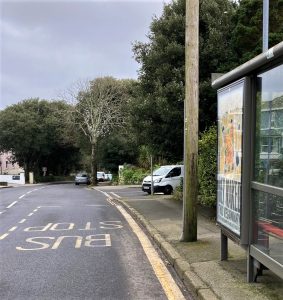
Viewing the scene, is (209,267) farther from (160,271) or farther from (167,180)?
(167,180)

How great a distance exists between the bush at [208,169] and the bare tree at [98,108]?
38.8 m

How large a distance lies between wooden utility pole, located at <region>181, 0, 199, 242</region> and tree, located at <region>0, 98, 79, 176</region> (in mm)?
52398

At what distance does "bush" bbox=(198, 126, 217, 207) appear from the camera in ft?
41.8

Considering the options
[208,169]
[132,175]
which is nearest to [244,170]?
[208,169]

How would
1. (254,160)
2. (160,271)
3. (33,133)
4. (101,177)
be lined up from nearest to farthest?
(254,160) < (160,271) < (33,133) < (101,177)

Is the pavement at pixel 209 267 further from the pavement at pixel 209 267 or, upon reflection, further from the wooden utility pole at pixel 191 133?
the wooden utility pole at pixel 191 133

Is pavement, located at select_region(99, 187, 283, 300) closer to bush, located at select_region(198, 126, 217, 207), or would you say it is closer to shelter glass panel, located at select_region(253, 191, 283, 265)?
shelter glass panel, located at select_region(253, 191, 283, 265)

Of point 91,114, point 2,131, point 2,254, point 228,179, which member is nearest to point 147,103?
point 2,254

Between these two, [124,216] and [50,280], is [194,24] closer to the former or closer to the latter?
[50,280]

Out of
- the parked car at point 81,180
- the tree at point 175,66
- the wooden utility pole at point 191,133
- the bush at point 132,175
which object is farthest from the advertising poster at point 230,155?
the parked car at point 81,180

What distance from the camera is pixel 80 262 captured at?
8.40m

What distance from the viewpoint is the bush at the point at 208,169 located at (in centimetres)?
1275

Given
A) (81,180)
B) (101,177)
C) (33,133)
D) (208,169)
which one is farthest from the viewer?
(101,177)

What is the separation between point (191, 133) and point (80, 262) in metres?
3.10
